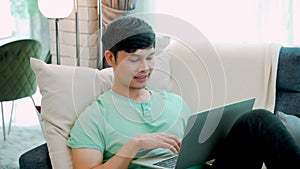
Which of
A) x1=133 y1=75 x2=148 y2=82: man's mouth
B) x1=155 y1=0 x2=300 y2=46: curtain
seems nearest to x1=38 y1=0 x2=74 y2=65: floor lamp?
x1=155 y1=0 x2=300 y2=46: curtain

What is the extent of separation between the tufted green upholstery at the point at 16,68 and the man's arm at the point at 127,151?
153 cm

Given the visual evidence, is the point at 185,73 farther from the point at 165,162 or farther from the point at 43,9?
the point at 43,9

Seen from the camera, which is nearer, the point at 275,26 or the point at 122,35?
the point at 122,35

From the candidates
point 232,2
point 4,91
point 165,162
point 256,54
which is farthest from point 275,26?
point 4,91

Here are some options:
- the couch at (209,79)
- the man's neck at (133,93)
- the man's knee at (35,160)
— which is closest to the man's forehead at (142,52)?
the man's neck at (133,93)

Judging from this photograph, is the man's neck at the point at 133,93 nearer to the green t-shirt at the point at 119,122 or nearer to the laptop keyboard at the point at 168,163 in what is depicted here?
the green t-shirt at the point at 119,122

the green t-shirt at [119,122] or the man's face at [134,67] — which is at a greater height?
the man's face at [134,67]

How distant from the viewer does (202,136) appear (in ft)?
4.89

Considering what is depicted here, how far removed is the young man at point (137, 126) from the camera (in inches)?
59.7

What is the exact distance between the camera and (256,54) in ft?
6.89

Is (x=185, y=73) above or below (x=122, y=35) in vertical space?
below

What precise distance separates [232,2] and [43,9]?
115 cm

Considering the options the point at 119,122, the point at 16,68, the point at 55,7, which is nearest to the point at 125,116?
the point at 119,122

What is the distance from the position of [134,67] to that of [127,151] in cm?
30
